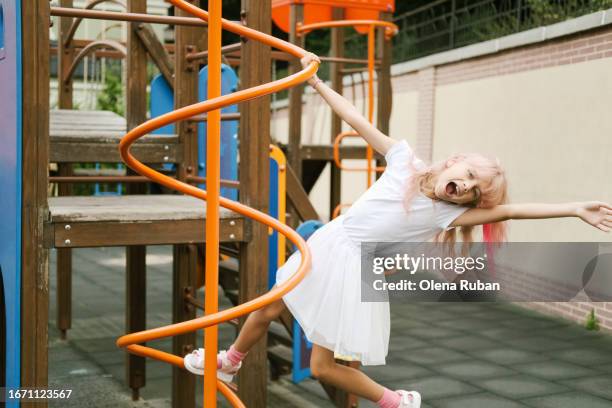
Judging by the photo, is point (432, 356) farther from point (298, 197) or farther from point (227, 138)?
point (227, 138)

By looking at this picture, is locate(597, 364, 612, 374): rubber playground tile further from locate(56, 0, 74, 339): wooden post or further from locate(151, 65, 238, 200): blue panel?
locate(56, 0, 74, 339): wooden post

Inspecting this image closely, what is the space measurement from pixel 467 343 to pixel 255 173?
377cm

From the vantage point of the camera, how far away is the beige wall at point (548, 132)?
7.46 m

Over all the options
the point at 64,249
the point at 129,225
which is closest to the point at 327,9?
the point at 64,249

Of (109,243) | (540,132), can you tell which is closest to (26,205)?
(109,243)

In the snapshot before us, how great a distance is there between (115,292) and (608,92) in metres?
5.36

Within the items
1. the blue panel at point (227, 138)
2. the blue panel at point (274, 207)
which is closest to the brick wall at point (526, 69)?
the blue panel at point (274, 207)

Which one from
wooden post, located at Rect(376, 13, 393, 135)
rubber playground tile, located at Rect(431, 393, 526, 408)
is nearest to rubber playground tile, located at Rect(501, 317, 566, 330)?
wooden post, located at Rect(376, 13, 393, 135)

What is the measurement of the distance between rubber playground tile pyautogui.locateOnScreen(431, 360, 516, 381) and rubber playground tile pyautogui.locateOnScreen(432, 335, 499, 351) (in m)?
0.50

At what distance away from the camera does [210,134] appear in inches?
95.5

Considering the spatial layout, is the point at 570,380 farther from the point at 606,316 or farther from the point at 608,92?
the point at 608,92

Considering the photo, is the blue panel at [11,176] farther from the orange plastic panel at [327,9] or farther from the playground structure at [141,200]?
the orange plastic panel at [327,9]

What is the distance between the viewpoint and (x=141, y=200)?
417 centimetres

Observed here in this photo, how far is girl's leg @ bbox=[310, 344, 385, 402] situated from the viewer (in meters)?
3.39
